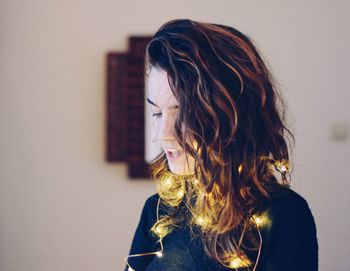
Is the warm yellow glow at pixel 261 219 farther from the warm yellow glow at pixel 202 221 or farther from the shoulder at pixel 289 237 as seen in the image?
the warm yellow glow at pixel 202 221

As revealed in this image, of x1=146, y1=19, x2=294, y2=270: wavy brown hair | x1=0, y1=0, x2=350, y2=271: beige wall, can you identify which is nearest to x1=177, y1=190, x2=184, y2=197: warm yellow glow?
x1=146, y1=19, x2=294, y2=270: wavy brown hair

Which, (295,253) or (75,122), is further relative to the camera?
(75,122)

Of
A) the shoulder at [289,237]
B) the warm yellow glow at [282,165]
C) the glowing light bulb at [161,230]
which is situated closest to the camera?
the shoulder at [289,237]

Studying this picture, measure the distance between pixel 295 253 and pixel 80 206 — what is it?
152 cm

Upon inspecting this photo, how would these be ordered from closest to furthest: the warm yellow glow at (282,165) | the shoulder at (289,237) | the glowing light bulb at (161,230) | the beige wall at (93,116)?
1. the shoulder at (289,237)
2. the warm yellow glow at (282,165)
3. the glowing light bulb at (161,230)
4. the beige wall at (93,116)

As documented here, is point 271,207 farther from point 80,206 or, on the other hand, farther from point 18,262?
point 18,262

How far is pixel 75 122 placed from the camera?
2094 millimetres

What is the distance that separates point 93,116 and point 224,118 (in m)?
1.37

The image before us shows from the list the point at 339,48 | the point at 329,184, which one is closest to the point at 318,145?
the point at 329,184

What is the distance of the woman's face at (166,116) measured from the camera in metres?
0.82

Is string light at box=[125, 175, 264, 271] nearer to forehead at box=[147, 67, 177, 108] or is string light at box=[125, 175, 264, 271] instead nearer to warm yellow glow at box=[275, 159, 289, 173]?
warm yellow glow at box=[275, 159, 289, 173]

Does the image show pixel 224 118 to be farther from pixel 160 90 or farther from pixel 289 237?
pixel 289 237

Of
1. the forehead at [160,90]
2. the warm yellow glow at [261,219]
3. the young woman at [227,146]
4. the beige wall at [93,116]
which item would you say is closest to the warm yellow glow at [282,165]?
the young woman at [227,146]

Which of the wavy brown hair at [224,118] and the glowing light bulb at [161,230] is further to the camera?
the glowing light bulb at [161,230]
